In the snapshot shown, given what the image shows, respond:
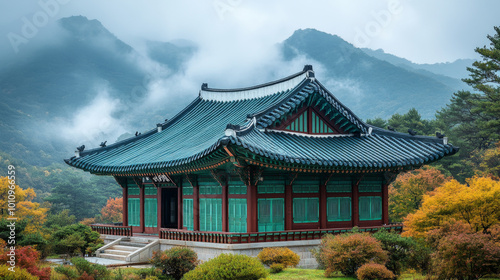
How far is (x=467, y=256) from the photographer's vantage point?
15312 mm

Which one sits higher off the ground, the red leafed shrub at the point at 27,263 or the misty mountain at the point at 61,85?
the misty mountain at the point at 61,85

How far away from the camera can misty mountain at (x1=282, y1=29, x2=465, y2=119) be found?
560 ft

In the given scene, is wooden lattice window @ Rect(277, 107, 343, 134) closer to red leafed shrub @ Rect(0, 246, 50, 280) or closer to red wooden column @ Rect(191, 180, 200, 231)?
red wooden column @ Rect(191, 180, 200, 231)

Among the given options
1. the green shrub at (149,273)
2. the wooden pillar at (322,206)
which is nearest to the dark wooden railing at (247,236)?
the wooden pillar at (322,206)

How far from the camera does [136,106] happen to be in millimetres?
184875

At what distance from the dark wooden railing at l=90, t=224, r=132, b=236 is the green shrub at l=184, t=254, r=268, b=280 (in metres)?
14.8

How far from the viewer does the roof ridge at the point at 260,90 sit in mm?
27978

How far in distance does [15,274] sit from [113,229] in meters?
15.9

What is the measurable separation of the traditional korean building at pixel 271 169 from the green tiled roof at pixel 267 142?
54 millimetres

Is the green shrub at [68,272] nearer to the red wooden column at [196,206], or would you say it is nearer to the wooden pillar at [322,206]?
the red wooden column at [196,206]

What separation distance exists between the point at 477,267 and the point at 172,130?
21.2 meters

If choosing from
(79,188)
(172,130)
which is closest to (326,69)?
(79,188)

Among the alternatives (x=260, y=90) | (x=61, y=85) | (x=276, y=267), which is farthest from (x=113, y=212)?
(x=61, y=85)

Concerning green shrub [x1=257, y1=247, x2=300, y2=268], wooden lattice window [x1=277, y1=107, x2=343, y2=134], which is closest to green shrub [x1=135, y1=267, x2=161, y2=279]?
green shrub [x1=257, y1=247, x2=300, y2=268]
